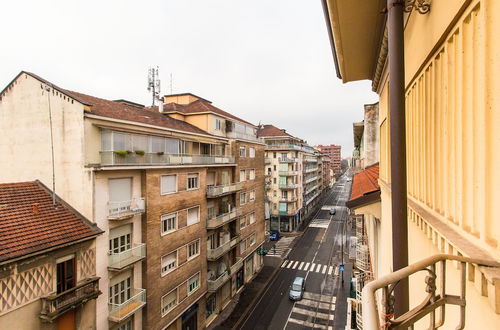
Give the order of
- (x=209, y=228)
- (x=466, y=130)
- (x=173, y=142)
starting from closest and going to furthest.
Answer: (x=466, y=130), (x=173, y=142), (x=209, y=228)

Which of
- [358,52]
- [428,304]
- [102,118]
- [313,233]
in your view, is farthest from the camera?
[313,233]

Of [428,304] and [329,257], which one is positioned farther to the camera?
[329,257]

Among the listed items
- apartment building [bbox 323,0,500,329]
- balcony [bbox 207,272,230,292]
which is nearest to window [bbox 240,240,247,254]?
balcony [bbox 207,272,230,292]

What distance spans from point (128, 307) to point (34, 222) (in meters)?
7.28

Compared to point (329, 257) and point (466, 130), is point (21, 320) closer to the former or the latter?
point (466, 130)

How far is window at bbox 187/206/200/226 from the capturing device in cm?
2177

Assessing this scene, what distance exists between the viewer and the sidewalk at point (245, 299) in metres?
24.9

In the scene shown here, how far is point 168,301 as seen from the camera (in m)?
19.4

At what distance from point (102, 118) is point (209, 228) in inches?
521

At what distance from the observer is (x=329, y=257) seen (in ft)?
131

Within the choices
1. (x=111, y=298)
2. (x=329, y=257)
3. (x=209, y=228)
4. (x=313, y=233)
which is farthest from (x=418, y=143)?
(x=313, y=233)

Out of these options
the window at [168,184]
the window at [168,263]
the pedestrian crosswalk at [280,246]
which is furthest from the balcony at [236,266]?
the pedestrian crosswalk at [280,246]

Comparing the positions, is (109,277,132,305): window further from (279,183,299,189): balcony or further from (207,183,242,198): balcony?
(279,183,299,189): balcony

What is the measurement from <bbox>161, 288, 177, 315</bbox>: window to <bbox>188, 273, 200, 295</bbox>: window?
180 centimetres
